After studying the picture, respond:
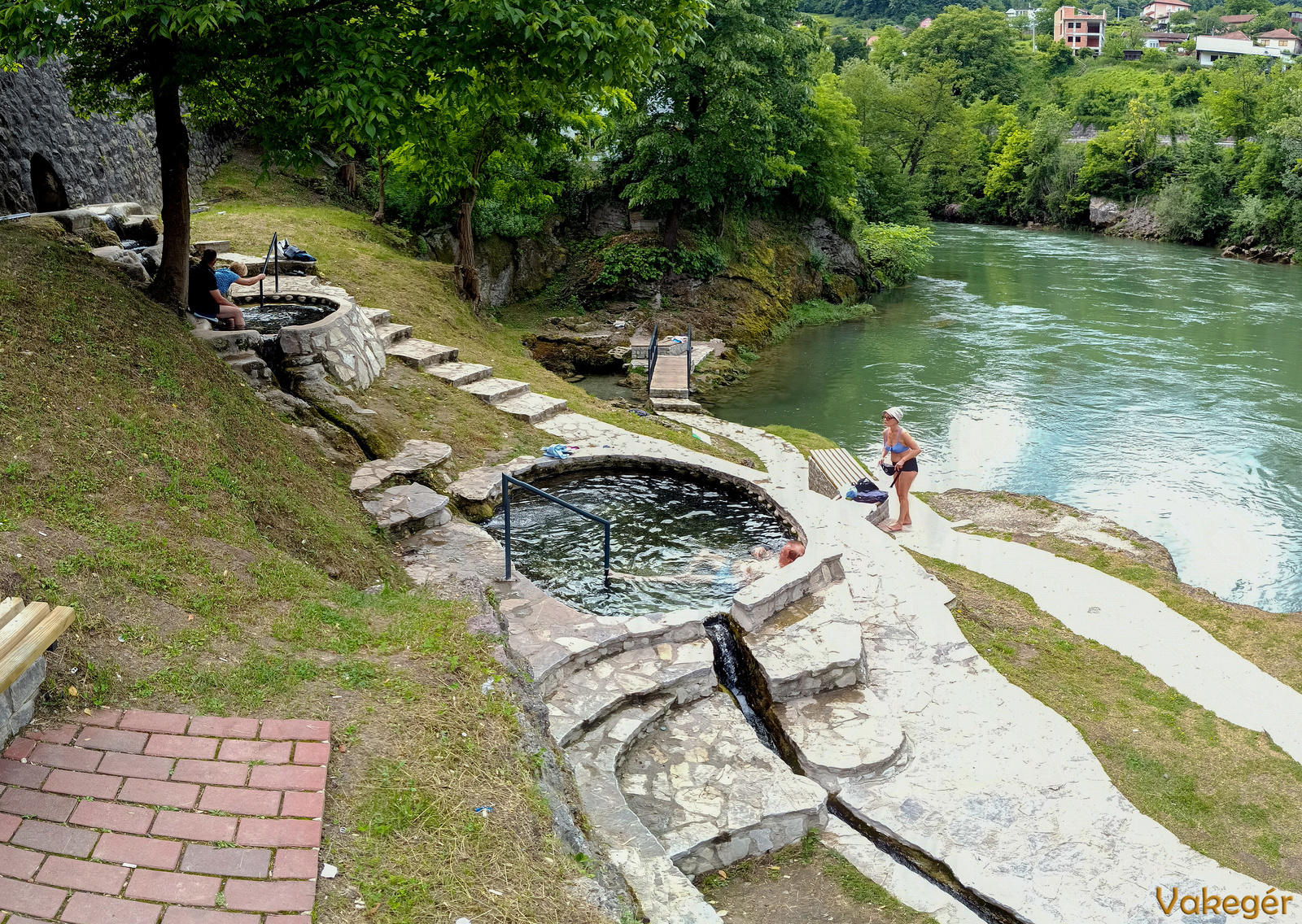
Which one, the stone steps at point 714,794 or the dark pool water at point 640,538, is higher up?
the dark pool water at point 640,538

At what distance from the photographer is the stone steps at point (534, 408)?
46.9 ft

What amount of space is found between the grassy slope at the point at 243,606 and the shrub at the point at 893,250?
93.7 feet

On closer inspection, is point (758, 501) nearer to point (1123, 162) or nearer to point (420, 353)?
point (420, 353)

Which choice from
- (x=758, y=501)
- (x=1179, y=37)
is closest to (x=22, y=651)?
(x=758, y=501)

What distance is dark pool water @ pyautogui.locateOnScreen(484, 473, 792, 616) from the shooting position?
9898 mm

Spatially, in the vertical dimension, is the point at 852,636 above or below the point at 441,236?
below

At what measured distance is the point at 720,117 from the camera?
24.6 meters

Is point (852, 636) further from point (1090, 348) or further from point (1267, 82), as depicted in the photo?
point (1267, 82)

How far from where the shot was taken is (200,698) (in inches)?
209

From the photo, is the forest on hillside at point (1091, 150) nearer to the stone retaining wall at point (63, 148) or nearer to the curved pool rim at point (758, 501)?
the stone retaining wall at point (63, 148)

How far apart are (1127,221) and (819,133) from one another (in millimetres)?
31016

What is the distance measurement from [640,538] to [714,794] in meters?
4.57

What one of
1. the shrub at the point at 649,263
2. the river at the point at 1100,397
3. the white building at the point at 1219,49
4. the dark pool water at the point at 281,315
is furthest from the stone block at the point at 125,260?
the white building at the point at 1219,49

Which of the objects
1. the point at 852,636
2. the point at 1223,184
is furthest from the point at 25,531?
the point at 1223,184
